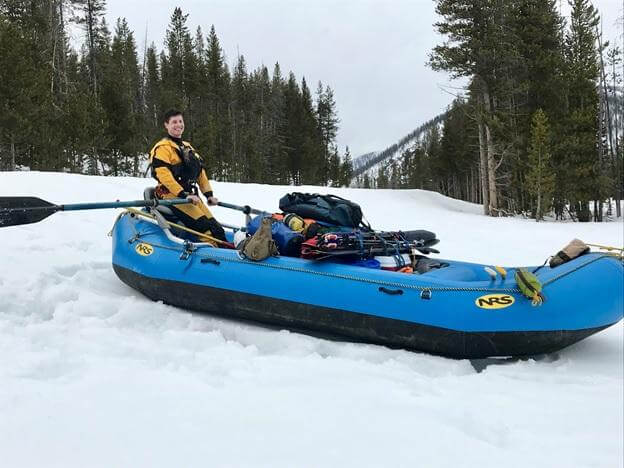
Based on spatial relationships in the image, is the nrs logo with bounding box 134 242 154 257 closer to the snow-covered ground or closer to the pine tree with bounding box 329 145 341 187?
the snow-covered ground

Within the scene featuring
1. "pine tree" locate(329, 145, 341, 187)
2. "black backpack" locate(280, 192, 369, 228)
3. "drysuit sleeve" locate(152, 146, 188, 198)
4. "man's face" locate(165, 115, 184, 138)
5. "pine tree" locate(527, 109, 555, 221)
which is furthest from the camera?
"pine tree" locate(329, 145, 341, 187)

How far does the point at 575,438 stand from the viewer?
2.31 meters

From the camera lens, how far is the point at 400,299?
3570mm

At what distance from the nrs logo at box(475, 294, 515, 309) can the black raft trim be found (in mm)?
200

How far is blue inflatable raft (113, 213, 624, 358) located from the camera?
3332mm

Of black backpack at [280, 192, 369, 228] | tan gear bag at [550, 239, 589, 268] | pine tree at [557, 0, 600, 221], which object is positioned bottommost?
tan gear bag at [550, 239, 589, 268]

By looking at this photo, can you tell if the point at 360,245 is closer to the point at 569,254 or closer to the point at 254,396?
the point at 569,254

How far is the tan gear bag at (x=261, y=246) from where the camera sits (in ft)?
13.4

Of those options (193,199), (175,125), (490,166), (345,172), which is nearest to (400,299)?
(193,199)

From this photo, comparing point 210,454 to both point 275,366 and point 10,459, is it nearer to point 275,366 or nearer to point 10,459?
point 10,459

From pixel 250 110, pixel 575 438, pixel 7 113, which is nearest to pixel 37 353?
pixel 575 438

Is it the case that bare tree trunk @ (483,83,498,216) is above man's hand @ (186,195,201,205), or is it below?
above

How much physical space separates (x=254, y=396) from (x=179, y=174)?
3.25m

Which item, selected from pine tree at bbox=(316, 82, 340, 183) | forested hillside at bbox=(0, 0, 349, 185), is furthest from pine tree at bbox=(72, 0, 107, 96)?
pine tree at bbox=(316, 82, 340, 183)
